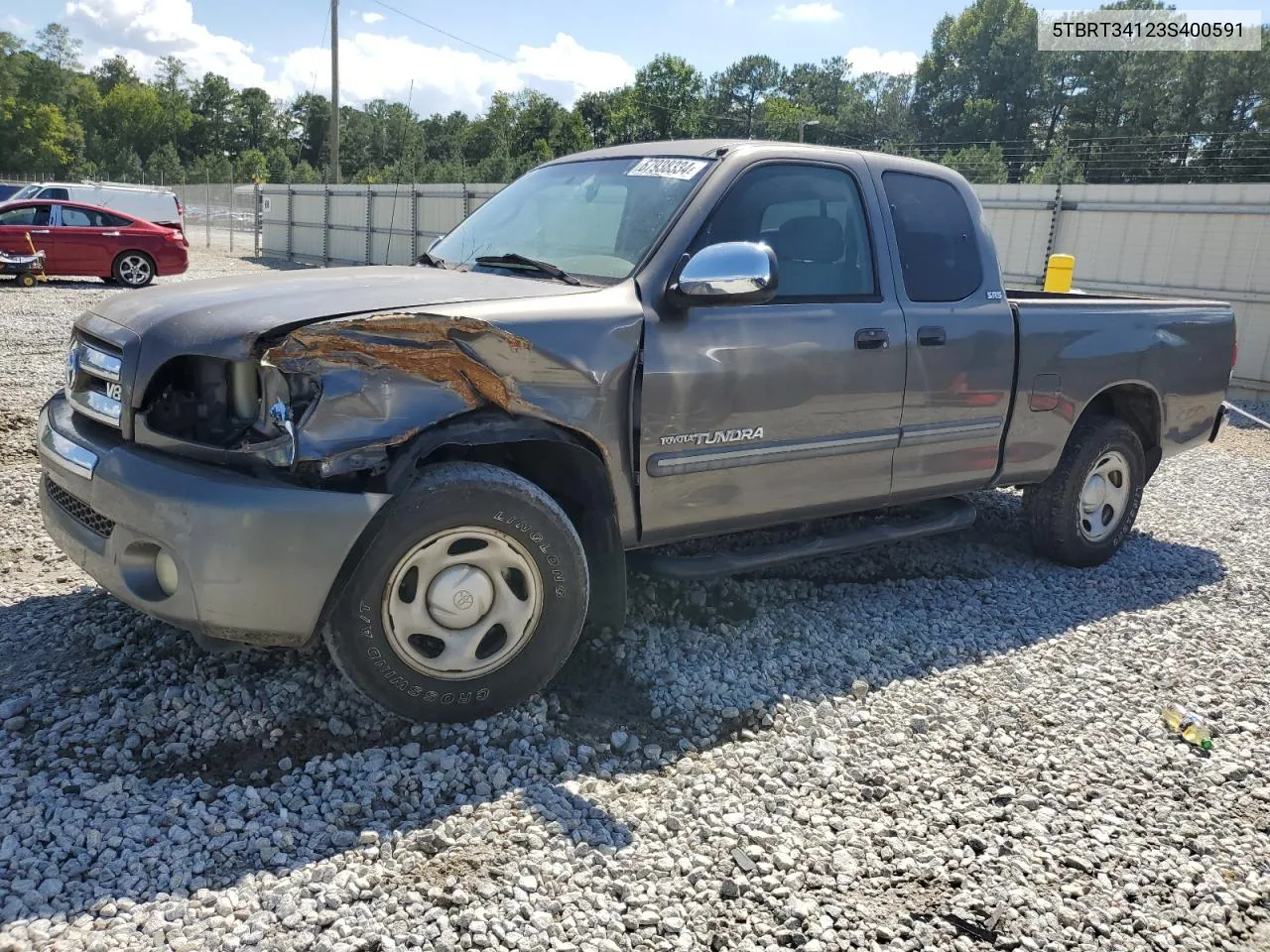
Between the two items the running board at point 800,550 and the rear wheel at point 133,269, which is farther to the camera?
the rear wheel at point 133,269

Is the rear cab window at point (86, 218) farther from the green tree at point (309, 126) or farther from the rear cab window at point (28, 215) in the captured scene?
the green tree at point (309, 126)

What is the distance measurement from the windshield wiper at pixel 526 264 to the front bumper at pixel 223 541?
1.21m

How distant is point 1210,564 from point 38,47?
380ft

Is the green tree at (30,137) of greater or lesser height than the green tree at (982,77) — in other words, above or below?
below

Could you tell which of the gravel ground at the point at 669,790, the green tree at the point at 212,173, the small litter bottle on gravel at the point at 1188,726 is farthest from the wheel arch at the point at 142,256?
the green tree at the point at 212,173

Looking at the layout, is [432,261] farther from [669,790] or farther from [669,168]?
[669,790]

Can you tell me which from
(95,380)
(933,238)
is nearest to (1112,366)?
(933,238)

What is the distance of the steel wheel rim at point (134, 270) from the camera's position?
19.1m

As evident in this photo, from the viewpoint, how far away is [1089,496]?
18.3ft

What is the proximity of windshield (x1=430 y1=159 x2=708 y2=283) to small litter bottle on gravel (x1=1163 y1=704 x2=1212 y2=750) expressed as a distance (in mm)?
2616

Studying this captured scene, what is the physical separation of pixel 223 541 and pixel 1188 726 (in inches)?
133

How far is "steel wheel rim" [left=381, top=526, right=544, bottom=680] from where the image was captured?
10.5 feet

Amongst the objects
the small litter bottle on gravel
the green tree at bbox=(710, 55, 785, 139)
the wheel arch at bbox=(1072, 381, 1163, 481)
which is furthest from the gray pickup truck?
the green tree at bbox=(710, 55, 785, 139)

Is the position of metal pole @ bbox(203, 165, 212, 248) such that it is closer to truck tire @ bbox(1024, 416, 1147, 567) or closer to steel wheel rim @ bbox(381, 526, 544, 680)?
truck tire @ bbox(1024, 416, 1147, 567)
